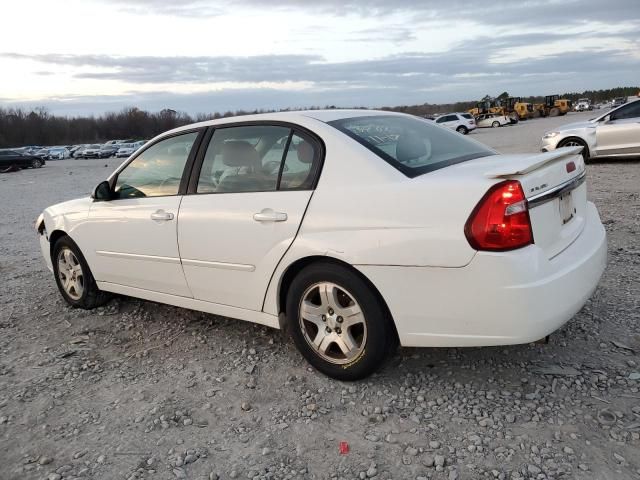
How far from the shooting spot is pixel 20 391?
3572 millimetres

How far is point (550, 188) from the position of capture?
295 cm

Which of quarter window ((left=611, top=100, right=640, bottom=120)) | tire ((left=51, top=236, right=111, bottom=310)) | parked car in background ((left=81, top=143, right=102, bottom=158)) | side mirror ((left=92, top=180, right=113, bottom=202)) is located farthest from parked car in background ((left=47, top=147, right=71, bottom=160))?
side mirror ((left=92, top=180, right=113, bottom=202))

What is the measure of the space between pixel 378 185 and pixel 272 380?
1.39 m

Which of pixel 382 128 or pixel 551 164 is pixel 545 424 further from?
pixel 382 128

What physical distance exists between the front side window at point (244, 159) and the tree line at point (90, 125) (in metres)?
92.4

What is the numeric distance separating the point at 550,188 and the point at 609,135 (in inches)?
444

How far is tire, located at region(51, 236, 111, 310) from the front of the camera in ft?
16.0

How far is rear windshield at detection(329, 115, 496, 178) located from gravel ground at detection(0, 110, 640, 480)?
125 centimetres

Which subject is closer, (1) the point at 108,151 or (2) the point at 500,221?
(2) the point at 500,221

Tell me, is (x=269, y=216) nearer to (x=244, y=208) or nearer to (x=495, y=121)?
(x=244, y=208)

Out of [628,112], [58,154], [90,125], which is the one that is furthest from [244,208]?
[90,125]

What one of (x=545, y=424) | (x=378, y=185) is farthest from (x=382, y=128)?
(x=545, y=424)

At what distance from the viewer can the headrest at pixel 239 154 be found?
371 centimetres

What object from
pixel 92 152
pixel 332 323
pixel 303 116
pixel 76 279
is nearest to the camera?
pixel 332 323
